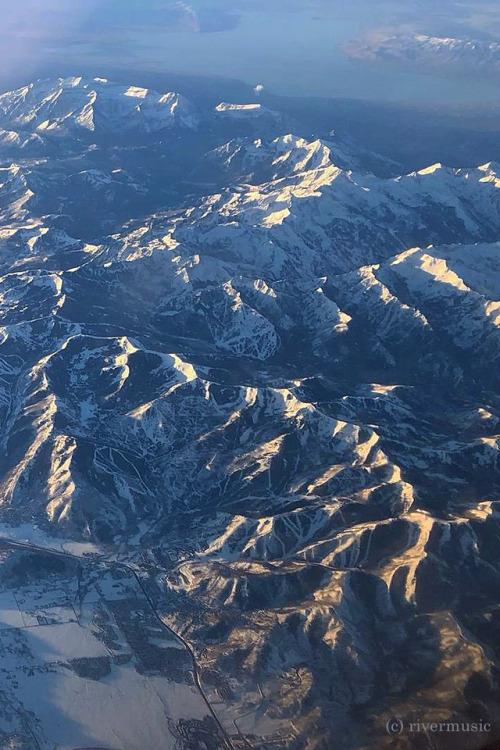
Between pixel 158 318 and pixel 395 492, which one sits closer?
pixel 395 492

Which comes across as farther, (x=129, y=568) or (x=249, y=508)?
(x=249, y=508)

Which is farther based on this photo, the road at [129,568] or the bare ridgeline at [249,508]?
Answer: the road at [129,568]

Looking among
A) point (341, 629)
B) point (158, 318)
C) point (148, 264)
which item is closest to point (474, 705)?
point (341, 629)

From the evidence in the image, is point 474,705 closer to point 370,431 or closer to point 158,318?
point 370,431

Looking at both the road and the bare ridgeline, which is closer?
the bare ridgeline

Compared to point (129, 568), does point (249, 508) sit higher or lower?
higher

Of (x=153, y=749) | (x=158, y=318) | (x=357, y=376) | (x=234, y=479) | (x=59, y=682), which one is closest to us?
(x=153, y=749)

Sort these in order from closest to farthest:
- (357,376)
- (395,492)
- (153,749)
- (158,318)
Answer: (153,749) < (395,492) < (357,376) < (158,318)

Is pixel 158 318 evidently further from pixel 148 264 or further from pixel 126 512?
pixel 126 512
